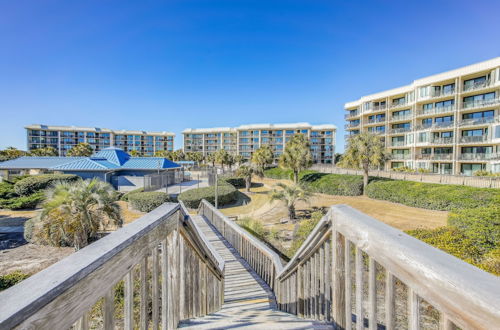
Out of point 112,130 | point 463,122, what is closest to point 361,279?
point 463,122

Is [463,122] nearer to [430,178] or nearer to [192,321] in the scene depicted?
[430,178]

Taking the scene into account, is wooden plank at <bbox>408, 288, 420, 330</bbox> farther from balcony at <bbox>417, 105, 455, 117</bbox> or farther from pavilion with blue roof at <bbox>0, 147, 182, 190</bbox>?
balcony at <bbox>417, 105, 455, 117</bbox>

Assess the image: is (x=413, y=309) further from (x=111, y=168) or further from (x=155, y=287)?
(x=111, y=168)

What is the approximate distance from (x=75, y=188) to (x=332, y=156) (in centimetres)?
7378

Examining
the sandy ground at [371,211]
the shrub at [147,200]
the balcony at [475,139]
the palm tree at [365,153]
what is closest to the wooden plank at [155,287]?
the sandy ground at [371,211]

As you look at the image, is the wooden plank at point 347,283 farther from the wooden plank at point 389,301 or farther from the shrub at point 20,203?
the shrub at point 20,203

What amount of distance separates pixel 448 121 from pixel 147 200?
35704 millimetres

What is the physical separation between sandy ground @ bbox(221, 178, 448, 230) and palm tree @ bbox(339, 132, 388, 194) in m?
3.46

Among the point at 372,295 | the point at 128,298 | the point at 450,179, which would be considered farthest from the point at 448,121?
the point at 128,298

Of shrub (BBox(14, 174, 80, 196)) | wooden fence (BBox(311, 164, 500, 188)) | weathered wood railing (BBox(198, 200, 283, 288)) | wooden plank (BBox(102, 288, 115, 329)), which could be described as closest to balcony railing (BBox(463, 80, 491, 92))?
wooden fence (BBox(311, 164, 500, 188))

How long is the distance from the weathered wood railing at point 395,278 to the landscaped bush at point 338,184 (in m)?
22.8

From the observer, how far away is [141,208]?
62.6 ft

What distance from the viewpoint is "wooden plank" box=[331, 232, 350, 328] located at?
5.55 feet

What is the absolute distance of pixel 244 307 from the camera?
4.79 meters
